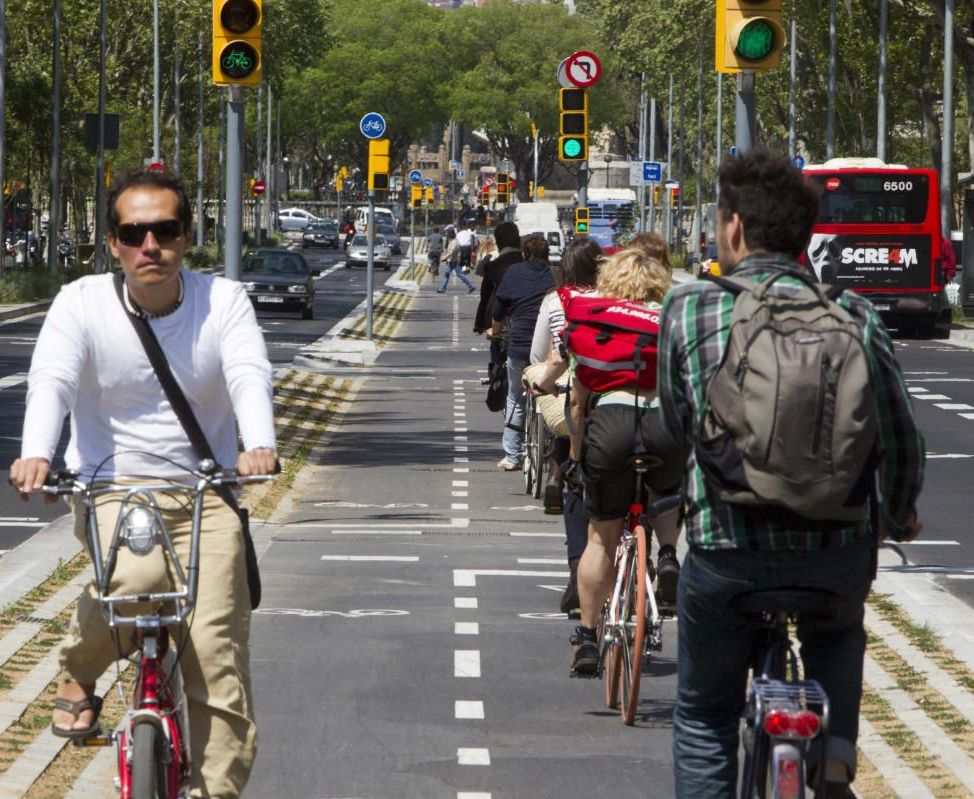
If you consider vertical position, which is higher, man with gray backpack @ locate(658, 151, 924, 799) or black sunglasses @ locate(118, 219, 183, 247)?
black sunglasses @ locate(118, 219, 183, 247)

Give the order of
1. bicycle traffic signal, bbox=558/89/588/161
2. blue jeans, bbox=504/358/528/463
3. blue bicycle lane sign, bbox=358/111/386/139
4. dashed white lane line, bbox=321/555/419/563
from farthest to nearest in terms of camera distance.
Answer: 1. blue bicycle lane sign, bbox=358/111/386/139
2. bicycle traffic signal, bbox=558/89/588/161
3. blue jeans, bbox=504/358/528/463
4. dashed white lane line, bbox=321/555/419/563

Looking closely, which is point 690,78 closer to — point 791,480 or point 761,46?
point 761,46

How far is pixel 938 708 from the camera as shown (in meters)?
8.05

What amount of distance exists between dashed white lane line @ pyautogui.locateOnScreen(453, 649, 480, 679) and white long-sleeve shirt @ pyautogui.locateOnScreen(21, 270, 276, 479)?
11.6 feet

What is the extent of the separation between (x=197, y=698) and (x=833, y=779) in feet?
4.84

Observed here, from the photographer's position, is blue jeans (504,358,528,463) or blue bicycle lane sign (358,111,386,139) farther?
blue bicycle lane sign (358,111,386,139)

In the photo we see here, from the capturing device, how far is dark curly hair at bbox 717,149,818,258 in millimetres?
4984

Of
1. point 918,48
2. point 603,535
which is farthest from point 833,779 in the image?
point 918,48

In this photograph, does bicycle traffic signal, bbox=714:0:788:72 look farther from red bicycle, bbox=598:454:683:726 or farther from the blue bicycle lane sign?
the blue bicycle lane sign

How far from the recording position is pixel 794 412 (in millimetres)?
4605

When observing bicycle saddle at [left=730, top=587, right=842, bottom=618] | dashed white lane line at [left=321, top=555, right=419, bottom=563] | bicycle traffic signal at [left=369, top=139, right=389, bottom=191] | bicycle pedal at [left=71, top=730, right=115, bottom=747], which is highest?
bicycle traffic signal at [left=369, top=139, right=389, bottom=191]

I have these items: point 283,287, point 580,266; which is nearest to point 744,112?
point 580,266

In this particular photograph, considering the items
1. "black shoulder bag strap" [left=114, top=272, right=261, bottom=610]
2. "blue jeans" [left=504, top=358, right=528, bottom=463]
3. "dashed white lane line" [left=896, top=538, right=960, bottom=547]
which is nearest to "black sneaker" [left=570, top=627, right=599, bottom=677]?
"black shoulder bag strap" [left=114, top=272, right=261, bottom=610]

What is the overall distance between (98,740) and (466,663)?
3615 mm
